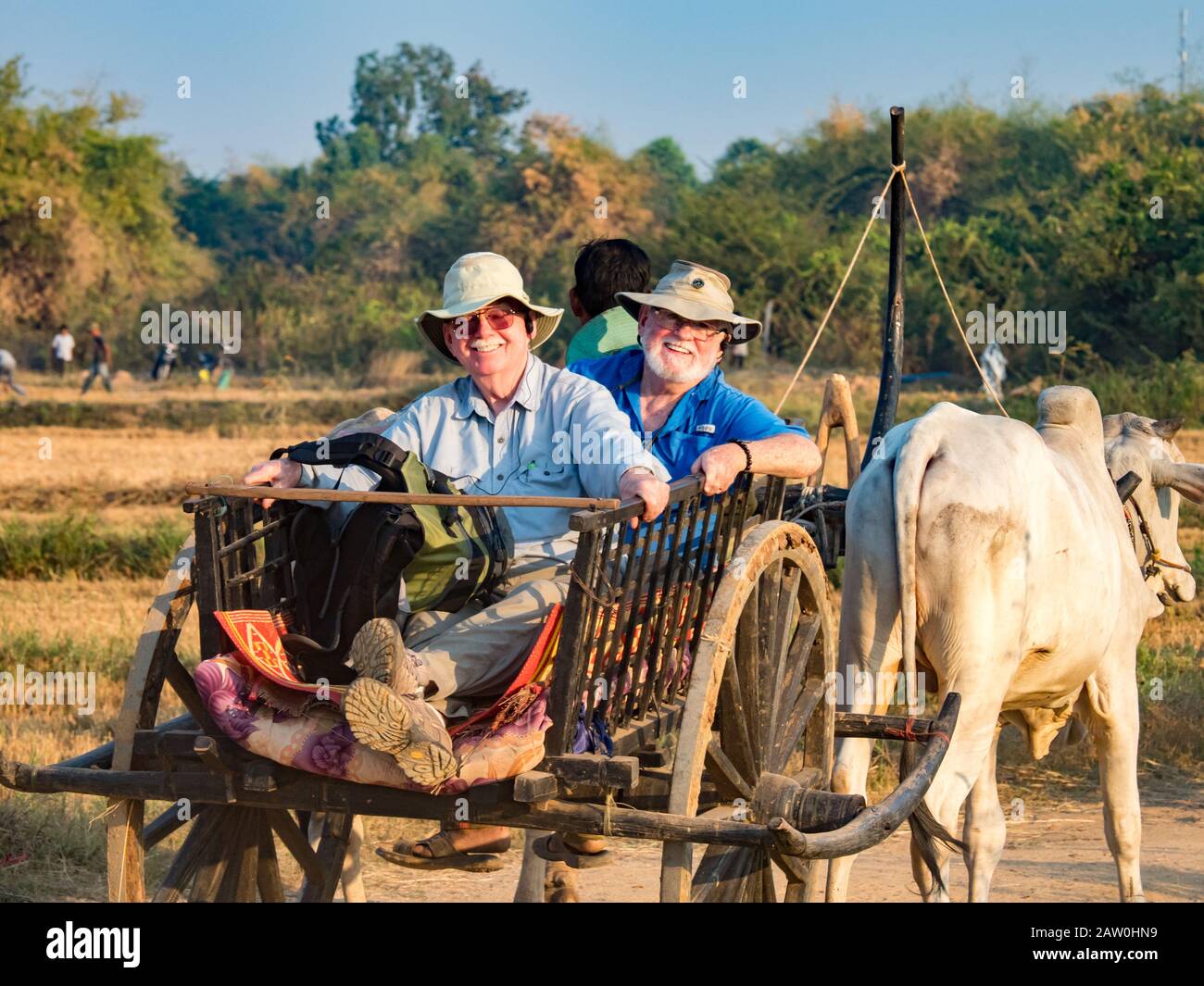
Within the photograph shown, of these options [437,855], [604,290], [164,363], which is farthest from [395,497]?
[164,363]

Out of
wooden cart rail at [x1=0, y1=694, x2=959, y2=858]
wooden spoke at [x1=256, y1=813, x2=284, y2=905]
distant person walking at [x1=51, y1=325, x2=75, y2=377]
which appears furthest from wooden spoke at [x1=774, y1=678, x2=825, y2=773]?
distant person walking at [x1=51, y1=325, x2=75, y2=377]

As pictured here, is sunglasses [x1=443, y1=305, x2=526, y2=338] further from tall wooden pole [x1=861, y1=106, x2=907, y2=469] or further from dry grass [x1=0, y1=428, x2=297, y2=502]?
dry grass [x1=0, y1=428, x2=297, y2=502]

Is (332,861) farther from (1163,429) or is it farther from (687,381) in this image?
(1163,429)

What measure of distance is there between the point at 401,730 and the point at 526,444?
1.28 metres

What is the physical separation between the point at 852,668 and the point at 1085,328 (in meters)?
18.9

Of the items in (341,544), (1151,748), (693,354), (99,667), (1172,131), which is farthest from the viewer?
(1172,131)

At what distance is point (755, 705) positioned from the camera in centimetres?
403

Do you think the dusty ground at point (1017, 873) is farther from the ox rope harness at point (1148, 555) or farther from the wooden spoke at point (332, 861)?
the wooden spoke at point (332, 861)

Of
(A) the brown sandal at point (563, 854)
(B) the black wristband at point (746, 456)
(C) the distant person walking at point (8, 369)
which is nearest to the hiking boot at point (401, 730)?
(A) the brown sandal at point (563, 854)

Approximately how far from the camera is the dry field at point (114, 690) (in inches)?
223

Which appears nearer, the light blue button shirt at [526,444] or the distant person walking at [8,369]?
the light blue button shirt at [526,444]
